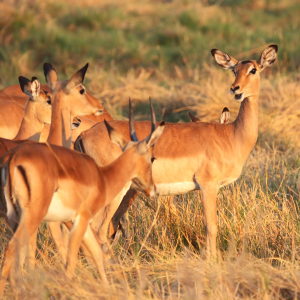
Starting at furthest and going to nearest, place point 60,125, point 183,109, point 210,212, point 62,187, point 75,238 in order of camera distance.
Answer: point 183,109
point 60,125
point 210,212
point 75,238
point 62,187


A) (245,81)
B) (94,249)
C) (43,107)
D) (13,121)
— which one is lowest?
(94,249)

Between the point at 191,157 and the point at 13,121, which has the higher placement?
the point at 191,157

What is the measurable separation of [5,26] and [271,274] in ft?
42.2

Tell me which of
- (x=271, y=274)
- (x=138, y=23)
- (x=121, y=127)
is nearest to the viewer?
(x=271, y=274)

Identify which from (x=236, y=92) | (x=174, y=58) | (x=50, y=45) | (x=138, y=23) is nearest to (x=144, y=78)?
(x=174, y=58)

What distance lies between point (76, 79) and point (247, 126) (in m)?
1.65

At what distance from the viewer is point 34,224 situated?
3.55m

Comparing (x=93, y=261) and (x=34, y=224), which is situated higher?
(x=34, y=224)

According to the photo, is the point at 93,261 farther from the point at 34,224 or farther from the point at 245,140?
the point at 245,140

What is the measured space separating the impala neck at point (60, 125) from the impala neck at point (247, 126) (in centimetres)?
156

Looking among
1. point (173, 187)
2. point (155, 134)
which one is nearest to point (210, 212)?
point (173, 187)

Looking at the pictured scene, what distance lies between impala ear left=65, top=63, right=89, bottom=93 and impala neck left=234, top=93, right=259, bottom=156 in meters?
1.52

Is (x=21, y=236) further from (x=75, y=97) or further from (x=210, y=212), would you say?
(x=75, y=97)

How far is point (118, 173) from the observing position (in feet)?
13.7
